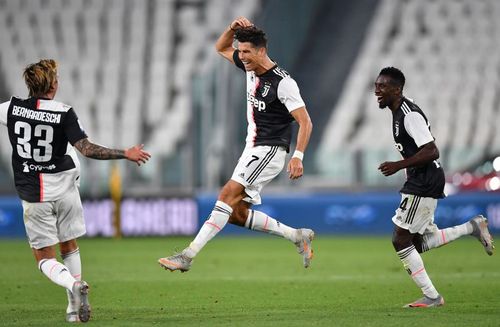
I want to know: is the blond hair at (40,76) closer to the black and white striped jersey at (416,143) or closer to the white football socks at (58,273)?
the white football socks at (58,273)

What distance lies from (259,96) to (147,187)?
45.2ft

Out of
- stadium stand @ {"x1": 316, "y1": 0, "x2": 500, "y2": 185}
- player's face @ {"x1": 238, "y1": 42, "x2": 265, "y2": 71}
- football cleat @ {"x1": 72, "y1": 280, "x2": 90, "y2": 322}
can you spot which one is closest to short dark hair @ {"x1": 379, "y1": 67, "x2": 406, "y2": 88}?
player's face @ {"x1": 238, "y1": 42, "x2": 265, "y2": 71}

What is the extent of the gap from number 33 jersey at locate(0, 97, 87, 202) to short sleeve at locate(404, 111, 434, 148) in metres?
2.73

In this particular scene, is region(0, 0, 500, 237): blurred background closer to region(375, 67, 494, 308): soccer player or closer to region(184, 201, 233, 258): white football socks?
region(184, 201, 233, 258): white football socks

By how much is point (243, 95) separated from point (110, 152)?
51.2 ft

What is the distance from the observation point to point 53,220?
828 centimetres

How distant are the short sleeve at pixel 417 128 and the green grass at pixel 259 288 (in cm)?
142

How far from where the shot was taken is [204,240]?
909cm

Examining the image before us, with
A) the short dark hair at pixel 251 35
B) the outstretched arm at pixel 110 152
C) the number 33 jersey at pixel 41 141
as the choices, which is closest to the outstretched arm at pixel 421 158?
the short dark hair at pixel 251 35

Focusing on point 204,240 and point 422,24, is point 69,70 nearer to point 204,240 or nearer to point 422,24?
point 422,24

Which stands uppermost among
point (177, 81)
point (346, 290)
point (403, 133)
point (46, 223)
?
point (177, 81)

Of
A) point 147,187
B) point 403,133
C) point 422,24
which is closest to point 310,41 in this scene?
point 422,24

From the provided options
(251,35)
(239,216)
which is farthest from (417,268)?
(251,35)

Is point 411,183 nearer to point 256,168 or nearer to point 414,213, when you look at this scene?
point 414,213
